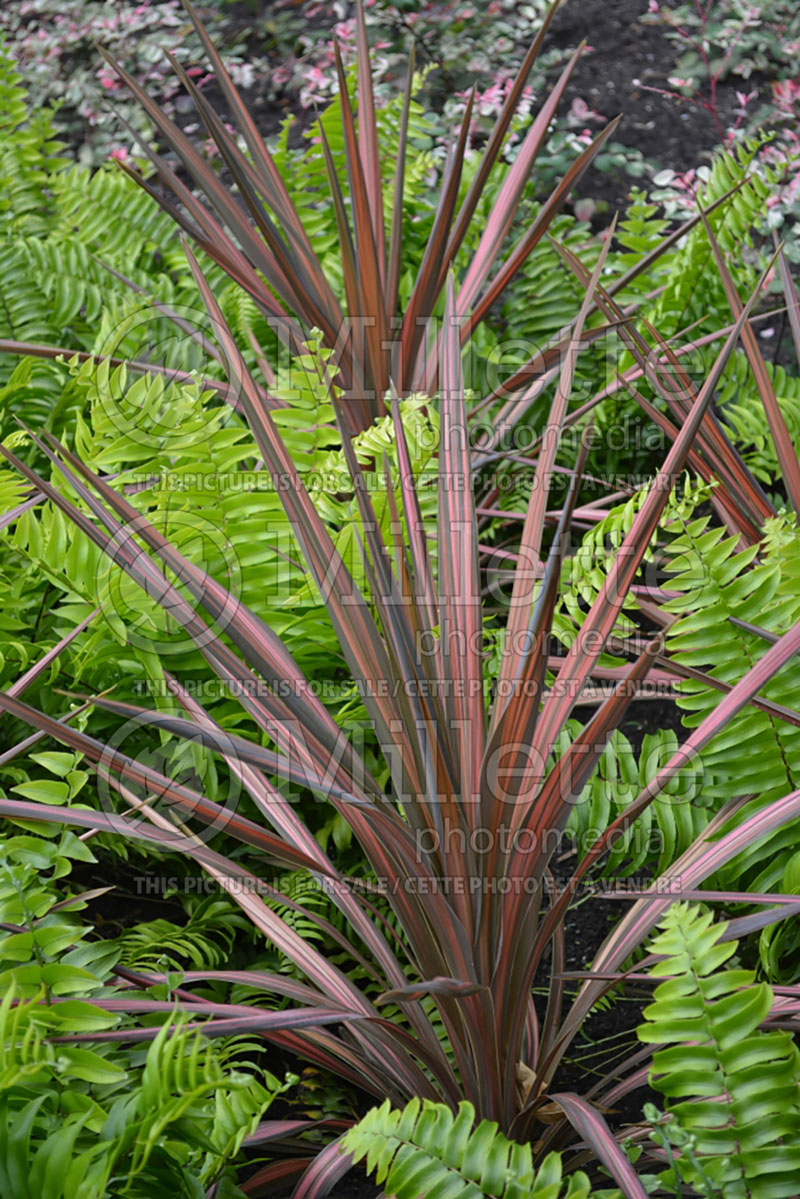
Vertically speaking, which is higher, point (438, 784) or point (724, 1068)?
point (438, 784)

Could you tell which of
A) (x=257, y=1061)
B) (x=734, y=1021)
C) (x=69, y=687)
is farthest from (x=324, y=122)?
(x=734, y=1021)

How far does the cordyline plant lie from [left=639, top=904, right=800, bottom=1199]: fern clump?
75 mm

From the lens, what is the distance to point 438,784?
3.05 feet

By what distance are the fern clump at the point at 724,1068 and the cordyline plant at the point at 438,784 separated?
75mm

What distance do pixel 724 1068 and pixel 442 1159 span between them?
0.77 feet

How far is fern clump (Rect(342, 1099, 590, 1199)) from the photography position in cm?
79

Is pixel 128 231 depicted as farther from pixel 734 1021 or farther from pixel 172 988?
pixel 734 1021

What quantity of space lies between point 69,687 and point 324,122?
1.38 m

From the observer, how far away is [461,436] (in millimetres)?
1079

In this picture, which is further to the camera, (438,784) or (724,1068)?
(438,784)

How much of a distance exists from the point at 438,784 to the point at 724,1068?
1.07 ft

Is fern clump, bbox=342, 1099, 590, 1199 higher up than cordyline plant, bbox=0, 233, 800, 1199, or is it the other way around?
cordyline plant, bbox=0, 233, 800, 1199

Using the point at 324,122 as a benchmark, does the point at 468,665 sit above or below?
below

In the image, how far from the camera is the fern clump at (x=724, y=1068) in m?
0.80
